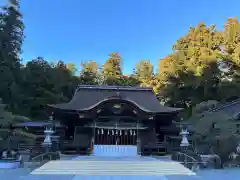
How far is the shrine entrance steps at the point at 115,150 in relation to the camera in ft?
43.8

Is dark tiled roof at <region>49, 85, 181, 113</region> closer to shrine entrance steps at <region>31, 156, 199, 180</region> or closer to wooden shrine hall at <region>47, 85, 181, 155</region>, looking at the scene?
wooden shrine hall at <region>47, 85, 181, 155</region>

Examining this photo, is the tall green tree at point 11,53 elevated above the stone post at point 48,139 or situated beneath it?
elevated above

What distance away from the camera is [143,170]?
819 cm

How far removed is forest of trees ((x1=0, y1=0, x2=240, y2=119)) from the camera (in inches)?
771

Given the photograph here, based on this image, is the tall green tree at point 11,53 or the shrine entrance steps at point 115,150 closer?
A: the shrine entrance steps at point 115,150

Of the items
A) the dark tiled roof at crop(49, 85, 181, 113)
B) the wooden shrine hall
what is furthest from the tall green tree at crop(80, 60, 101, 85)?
the wooden shrine hall

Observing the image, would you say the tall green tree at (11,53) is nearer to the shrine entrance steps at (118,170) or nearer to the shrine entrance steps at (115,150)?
the shrine entrance steps at (115,150)

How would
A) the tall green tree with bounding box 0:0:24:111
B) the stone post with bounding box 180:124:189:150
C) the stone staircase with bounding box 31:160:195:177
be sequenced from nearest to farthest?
the stone staircase with bounding box 31:160:195:177
the stone post with bounding box 180:124:189:150
the tall green tree with bounding box 0:0:24:111

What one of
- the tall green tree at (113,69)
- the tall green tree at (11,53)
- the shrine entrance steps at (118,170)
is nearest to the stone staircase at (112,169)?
the shrine entrance steps at (118,170)

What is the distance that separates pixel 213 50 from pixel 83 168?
693 inches

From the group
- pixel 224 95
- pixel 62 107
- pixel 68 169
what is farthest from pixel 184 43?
pixel 68 169

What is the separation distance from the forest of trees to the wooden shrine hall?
22.4ft

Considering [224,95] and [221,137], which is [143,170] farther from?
[224,95]

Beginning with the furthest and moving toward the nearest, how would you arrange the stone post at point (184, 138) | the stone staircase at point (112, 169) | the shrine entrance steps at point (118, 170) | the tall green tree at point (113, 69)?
the tall green tree at point (113, 69)
the stone post at point (184, 138)
the stone staircase at point (112, 169)
the shrine entrance steps at point (118, 170)
